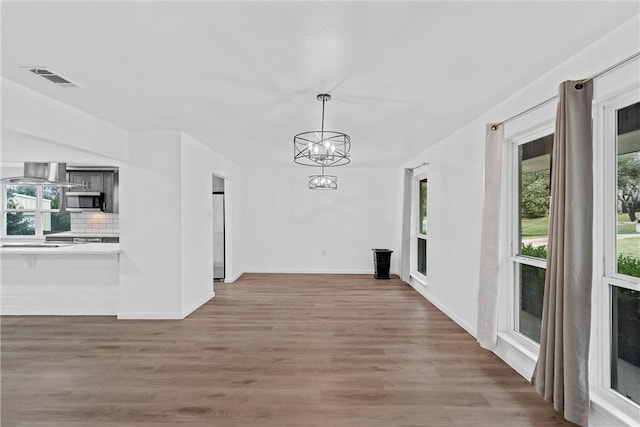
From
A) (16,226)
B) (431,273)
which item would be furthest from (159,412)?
(16,226)

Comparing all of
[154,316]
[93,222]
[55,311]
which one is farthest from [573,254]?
[93,222]

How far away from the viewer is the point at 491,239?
353 centimetres

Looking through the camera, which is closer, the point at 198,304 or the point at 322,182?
the point at 198,304

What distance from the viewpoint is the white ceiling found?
192cm

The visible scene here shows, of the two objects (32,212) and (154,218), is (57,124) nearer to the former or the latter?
(154,218)

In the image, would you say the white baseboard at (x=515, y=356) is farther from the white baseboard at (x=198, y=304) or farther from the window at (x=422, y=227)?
the white baseboard at (x=198, y=304)

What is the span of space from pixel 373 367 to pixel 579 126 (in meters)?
2.58

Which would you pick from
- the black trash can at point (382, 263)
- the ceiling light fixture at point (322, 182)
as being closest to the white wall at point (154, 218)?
the ceiling light fixture at point (322, 182)

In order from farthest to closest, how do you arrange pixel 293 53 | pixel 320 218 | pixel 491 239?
pixel 320 218 < pixel 491 239 < pixel 293 53

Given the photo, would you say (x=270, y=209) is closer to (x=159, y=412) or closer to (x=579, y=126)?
(x=159, y=412)

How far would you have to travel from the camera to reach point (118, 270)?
4.98 m

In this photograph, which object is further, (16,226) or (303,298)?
(16,226)

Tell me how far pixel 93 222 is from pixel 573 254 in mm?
8154

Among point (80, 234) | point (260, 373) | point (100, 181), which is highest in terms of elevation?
point (100, 181)
